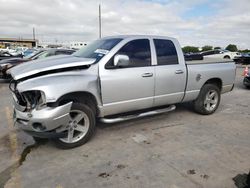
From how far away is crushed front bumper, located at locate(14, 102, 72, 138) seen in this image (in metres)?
3.40

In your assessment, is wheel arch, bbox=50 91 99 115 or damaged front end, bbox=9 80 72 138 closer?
damaged front end, bbox=9 80 72 138

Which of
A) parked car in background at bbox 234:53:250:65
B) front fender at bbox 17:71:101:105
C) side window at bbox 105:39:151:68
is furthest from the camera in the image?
parked car in background at bbox 234:53:250:65

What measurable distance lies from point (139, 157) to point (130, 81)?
1361mm

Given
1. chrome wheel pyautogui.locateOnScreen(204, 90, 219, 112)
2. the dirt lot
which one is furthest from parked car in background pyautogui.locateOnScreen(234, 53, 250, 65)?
the dirt lot

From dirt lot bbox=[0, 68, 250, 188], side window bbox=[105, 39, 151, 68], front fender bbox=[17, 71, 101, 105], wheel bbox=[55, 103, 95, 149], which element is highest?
side window bbox=[105, 39, 151, 68]

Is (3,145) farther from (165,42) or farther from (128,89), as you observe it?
(165,42)

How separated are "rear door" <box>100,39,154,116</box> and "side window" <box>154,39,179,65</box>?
0.25 metres

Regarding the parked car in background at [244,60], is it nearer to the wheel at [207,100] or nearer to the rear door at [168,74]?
the wheel at [207,100]

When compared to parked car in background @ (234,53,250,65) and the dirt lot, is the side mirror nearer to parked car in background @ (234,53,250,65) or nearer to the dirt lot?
the dirt lot

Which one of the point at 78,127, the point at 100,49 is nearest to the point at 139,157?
the point at 78,127

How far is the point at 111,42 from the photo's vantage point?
14.6 feet

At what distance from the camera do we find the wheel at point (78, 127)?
3.82 m

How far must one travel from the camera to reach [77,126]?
395cm

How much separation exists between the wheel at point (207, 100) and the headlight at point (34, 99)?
373cm
